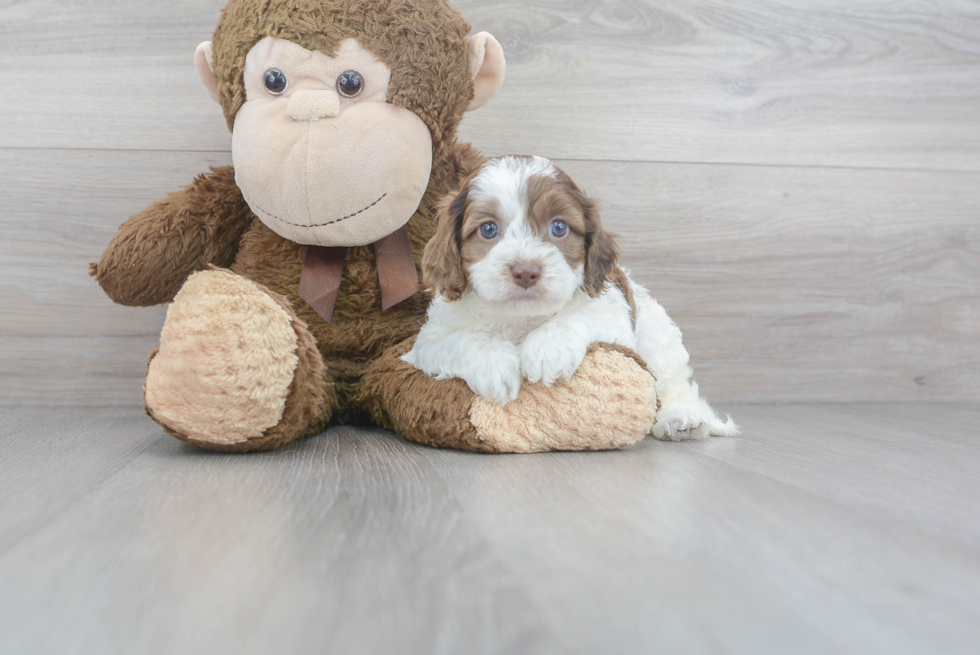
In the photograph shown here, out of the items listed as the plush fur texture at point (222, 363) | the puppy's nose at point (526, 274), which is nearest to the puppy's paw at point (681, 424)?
the puppy's nose at point (526, 274)

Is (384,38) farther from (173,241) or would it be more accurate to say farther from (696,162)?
(696,162)

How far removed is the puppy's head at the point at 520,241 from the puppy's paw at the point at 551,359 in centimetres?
5

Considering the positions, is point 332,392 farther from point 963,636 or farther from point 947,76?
point 947,76

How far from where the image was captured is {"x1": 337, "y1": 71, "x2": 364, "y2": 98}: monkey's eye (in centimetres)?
113

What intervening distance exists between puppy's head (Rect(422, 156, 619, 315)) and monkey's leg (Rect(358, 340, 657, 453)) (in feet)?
0.37

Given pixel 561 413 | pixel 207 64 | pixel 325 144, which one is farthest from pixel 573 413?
pixel 207 64

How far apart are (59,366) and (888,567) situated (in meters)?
1.57

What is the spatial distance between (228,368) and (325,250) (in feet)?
1.23

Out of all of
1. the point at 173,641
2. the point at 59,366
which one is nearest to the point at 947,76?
the point at 173,641

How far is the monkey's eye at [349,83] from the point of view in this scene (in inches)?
44.6

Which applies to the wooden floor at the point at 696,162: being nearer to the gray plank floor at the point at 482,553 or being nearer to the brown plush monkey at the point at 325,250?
the brown plush monkey at the point at 325,250

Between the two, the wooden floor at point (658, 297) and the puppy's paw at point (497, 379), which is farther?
the puppy's paw at point (497, 379)

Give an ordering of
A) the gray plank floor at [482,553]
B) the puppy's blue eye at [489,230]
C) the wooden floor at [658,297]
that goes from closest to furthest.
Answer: the gray plank floor at [482,553], the wooden floor at [658,297], the puppy's blue eye at [489,230]

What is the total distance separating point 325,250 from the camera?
4.12 feet
